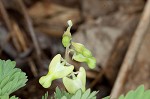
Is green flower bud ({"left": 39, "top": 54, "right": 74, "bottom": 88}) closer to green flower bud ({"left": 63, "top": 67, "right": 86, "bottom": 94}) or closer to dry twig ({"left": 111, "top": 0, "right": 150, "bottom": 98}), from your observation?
green flower bud ({"left": 63, "top": 67, "right": 86, "bottom": 94})

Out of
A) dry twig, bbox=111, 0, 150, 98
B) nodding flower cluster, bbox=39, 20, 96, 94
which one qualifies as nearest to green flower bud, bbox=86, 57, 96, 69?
nodding flower cluster, bbox=39, 20, 96, 94

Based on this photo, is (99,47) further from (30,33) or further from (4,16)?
(4,16)

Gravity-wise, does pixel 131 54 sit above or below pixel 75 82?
above

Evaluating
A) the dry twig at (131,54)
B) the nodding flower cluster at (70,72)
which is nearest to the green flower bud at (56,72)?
the nodding flower cluster at (70,72)

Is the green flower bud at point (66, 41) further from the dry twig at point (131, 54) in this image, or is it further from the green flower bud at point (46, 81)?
the dry twig at point (131, 54)

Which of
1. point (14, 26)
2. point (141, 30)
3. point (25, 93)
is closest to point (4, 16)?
point (14, 26)

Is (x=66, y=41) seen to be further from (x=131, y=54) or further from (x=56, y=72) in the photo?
(x=131, y=54)

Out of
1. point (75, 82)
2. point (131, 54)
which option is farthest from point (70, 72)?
point (131, 54)

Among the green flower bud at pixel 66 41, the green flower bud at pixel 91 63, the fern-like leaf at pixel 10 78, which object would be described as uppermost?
the fern-like leaf at pixel 10 78
